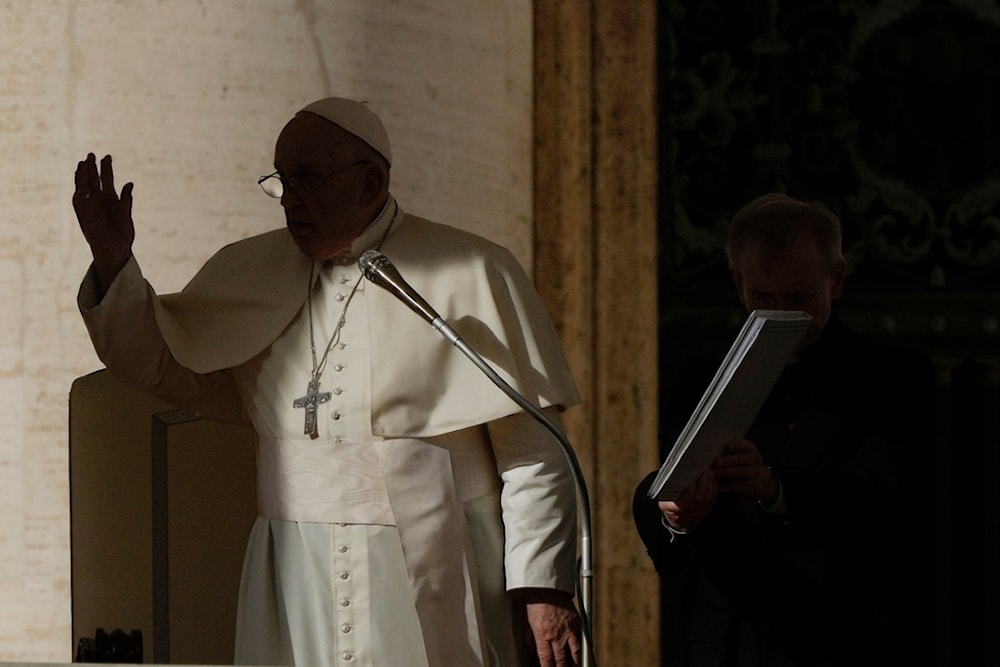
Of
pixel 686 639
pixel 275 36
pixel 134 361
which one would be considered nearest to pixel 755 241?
pixel 686 639

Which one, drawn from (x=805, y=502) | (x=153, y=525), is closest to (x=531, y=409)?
(x=805, y=502)

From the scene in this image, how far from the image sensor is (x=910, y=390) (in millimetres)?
3807

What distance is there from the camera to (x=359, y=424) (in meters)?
4.11

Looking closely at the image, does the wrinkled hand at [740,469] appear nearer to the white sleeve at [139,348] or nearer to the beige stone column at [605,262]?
the white sleeve at [139,348]

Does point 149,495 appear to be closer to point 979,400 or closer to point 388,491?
point 388,491

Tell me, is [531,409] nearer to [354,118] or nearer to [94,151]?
[354,118]

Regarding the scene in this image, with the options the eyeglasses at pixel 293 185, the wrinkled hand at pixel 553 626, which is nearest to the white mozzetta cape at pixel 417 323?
the eyeglasses at pixel 293 185

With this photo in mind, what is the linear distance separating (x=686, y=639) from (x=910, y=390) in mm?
618

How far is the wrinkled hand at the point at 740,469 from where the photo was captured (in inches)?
140

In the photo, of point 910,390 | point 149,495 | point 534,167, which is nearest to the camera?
point 910,390

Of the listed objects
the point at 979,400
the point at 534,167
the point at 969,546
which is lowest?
the point at 969,546

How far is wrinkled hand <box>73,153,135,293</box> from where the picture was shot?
3.93m

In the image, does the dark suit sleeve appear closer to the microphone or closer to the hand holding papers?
the hand holding papers

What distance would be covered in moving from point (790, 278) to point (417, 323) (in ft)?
2.72
